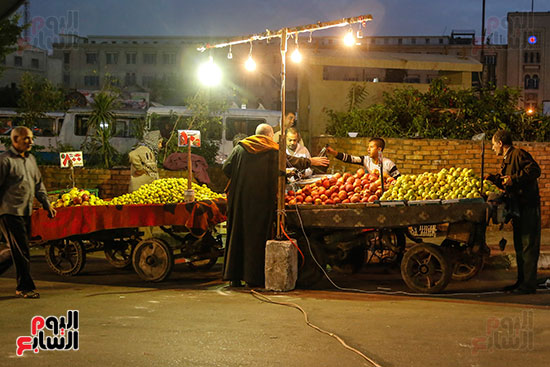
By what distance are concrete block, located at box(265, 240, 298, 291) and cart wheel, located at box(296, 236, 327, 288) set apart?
17.1 inches

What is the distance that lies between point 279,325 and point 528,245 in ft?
12.5

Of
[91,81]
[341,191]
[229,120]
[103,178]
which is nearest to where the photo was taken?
[341,191]

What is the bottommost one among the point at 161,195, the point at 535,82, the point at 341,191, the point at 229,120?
the point at 161,195

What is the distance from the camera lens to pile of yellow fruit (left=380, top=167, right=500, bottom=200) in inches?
360

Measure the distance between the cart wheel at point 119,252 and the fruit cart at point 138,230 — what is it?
0.05 feet

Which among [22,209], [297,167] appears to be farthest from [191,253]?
[22,209]

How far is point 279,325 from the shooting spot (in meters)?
6.94

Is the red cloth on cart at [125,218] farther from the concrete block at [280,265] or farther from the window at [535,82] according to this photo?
the window at [535,82]

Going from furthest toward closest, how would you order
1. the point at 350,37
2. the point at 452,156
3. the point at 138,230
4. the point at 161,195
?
the point at 452,156, the point at 138,230, the point at 161,195, the point at 350,37

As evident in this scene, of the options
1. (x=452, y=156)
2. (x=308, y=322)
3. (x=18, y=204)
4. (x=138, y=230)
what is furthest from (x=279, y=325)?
(x=452, y=156)

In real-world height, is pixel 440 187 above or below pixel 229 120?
below

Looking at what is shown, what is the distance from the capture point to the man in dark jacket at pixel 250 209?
933 centimetres

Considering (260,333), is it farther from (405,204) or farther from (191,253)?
(191,253)

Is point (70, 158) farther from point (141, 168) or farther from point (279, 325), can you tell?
point (279, 325)
